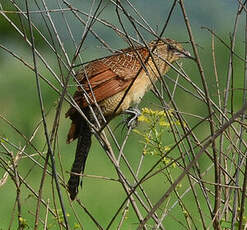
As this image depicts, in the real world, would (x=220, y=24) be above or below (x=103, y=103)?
above

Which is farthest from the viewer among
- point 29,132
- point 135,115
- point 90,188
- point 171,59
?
point 29,132

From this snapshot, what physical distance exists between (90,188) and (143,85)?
1.62 m

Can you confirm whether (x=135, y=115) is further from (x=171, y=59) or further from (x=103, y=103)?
(x=171, y=59)

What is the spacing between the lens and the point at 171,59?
2518 millimetres

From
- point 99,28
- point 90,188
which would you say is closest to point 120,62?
point 90,188

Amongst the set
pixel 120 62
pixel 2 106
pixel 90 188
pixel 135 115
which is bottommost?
pixel 90 188

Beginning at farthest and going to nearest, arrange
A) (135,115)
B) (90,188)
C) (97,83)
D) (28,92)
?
(28,92), (90,188), (135,115), (97,83)

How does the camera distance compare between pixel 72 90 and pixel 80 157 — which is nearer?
pixel 80 157

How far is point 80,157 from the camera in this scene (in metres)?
1.86

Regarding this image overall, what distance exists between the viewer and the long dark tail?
5.48 ft

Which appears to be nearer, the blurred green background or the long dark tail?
the long dark tail

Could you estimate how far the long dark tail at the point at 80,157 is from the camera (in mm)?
1670

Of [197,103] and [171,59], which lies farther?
[197,103]

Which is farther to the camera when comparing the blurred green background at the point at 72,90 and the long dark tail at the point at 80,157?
the blurred green background at the point at 72,90
